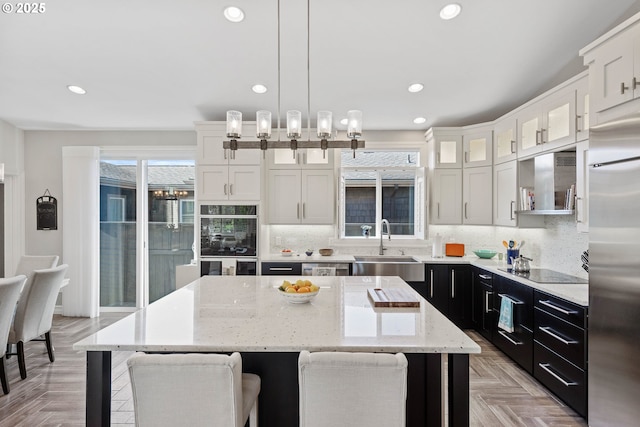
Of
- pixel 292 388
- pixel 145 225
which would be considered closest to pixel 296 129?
pixel 292 388

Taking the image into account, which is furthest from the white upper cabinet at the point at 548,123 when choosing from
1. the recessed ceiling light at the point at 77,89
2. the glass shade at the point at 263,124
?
the recessed ceiling light at the point at 77,89

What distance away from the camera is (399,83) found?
152 inches

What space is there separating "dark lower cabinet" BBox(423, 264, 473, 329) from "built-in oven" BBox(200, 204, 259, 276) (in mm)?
2205

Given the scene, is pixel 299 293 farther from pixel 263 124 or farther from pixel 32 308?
pixel 32 308

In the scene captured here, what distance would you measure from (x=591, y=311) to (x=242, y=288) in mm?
2398

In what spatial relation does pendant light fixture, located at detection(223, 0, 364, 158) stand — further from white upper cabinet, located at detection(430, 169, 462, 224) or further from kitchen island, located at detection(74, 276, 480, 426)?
white upper cabinet, located at detection(430, 169, 462, 224)

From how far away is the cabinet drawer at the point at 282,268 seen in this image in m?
4.34

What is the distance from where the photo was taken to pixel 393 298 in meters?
2.22

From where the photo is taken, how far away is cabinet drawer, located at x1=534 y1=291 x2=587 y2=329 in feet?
7.98

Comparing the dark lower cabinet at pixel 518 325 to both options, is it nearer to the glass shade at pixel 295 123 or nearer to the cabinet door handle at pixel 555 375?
the cabinet door handle at pixel 555 375

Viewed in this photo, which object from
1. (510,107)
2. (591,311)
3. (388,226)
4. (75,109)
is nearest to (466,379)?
(591,311)

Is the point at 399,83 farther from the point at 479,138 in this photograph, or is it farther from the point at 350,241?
the point at 350,241

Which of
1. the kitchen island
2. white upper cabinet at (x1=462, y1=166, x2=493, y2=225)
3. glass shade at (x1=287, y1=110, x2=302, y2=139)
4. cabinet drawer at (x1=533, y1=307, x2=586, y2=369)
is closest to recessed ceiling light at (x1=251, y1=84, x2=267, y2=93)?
glass shade at (x1=287, y1=110, x2=302, y2=139)
